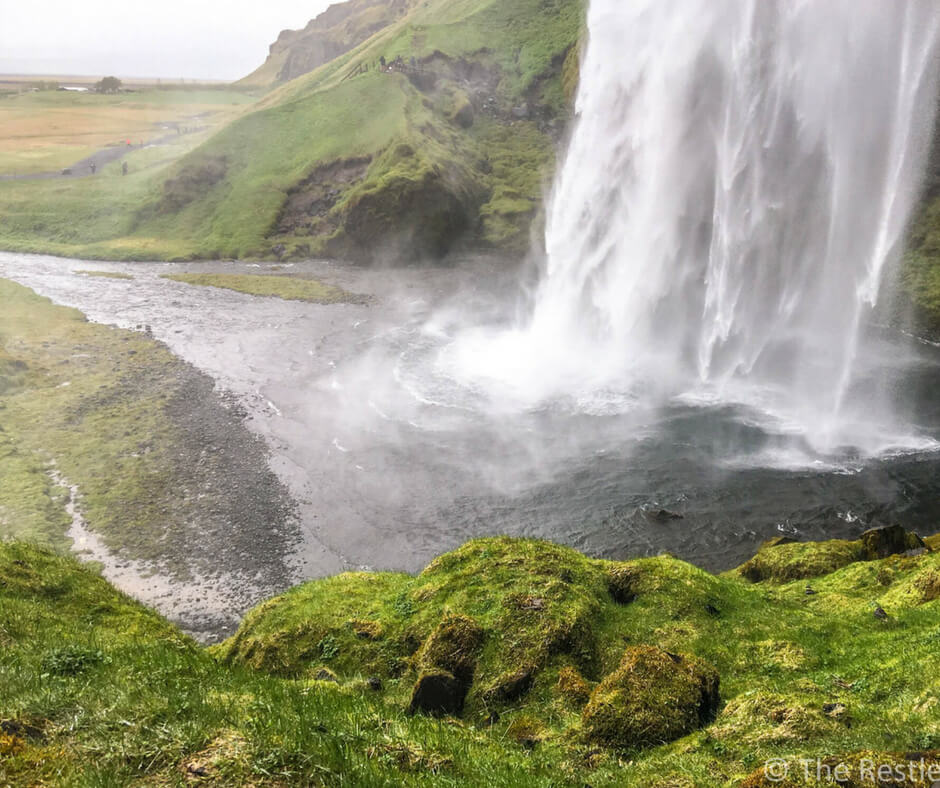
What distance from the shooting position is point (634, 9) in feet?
192

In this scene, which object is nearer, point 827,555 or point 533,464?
point 827,555

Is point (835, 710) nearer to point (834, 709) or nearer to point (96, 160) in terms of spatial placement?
point (834, 709)

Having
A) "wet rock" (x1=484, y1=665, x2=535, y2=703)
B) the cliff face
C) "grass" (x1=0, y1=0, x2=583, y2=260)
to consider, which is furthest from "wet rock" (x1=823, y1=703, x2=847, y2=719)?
"grass" (x1=0, y1=0, x2=583, y2=260)

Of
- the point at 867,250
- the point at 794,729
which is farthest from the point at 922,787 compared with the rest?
the point at 867,250

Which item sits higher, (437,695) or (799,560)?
(437,695)

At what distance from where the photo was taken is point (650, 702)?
10.8m

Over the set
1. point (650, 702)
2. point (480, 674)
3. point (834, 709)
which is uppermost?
point (834, 709)

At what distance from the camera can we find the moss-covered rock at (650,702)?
1049cm

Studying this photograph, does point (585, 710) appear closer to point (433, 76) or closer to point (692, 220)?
point (692, 220)

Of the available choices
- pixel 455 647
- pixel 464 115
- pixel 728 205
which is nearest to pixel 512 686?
pixel 455 647

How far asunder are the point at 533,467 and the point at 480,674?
2395 centimetres

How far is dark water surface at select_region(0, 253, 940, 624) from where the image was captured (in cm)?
3089

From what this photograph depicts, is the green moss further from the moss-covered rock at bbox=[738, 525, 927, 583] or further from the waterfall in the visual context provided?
the waterfall

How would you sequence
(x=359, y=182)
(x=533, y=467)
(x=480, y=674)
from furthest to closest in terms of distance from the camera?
(x=359, y=182), (x=533, y=467), (x=480, y=674)
